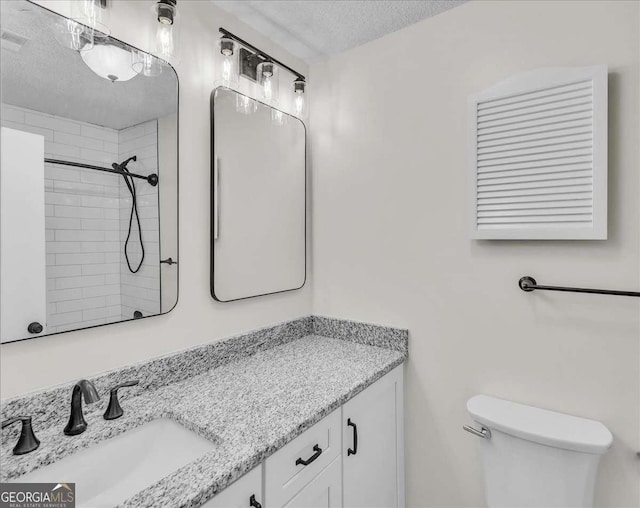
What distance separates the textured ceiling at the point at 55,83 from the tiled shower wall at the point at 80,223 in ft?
0.11

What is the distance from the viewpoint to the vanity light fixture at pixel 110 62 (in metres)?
1.09

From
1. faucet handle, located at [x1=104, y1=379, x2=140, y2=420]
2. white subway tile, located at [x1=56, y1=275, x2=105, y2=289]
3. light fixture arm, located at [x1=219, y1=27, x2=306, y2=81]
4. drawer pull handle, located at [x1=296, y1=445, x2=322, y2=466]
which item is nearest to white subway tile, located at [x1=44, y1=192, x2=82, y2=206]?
white subway tile, located at [x1=56, y1=275, x2=105, y2=289]

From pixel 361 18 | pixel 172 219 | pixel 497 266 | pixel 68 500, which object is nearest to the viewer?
pixel 68 500

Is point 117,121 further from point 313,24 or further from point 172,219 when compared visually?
point 313,24

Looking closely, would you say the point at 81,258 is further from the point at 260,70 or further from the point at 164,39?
the point at 260,70

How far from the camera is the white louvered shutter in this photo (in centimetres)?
121

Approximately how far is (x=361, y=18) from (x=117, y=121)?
1.10 meters

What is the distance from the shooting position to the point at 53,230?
100cm

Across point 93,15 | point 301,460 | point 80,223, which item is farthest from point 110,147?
point 301,460

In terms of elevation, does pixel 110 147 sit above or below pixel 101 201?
above

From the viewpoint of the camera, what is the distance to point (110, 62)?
3.70 ft

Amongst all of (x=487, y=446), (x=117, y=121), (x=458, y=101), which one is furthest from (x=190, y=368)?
(x=458, y=101)

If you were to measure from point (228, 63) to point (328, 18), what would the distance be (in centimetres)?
48

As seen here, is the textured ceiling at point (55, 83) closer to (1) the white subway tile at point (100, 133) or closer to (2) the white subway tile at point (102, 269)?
(1) the white subway tile at point (100, 133)
